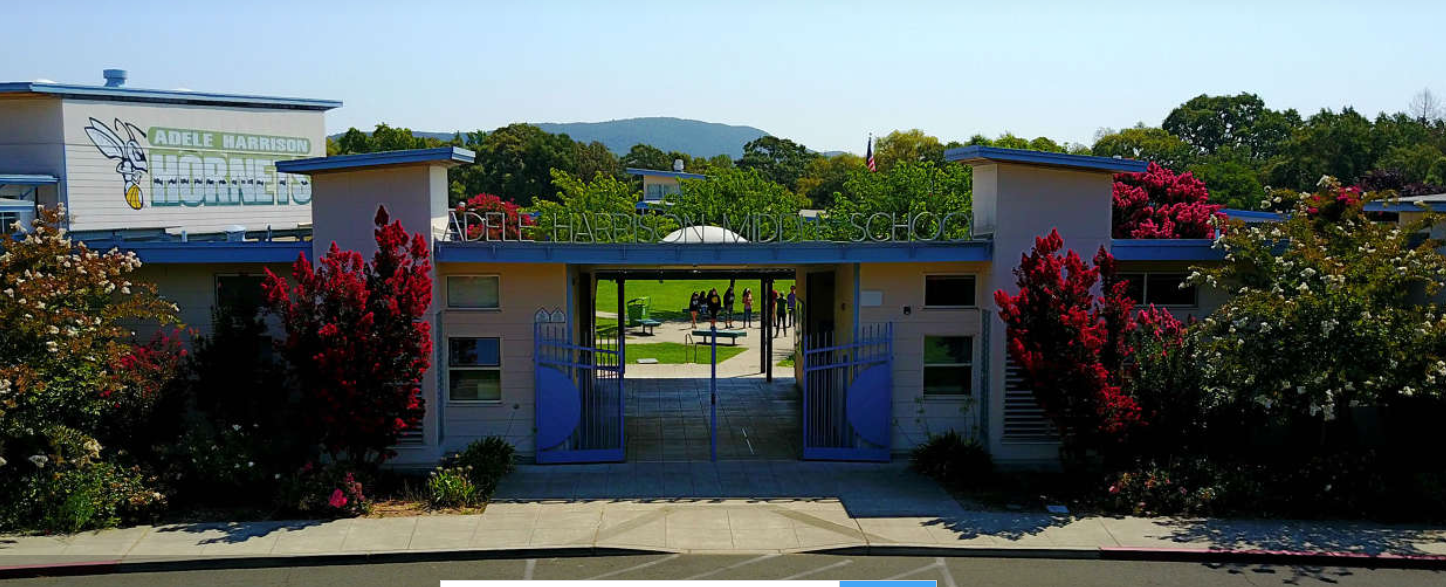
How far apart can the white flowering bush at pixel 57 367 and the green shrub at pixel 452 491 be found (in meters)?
4.11

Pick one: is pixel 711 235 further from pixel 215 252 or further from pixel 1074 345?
pixel 215 252

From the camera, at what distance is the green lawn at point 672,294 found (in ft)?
143

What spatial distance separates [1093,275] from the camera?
16.5m

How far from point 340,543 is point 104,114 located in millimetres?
19241

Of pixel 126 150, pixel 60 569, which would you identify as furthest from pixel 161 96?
pixel 60 569

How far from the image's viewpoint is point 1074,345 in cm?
1617

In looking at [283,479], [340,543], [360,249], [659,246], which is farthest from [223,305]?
[659,246]

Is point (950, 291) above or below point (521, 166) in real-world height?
below

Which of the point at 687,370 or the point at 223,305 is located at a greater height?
the point at 223,305

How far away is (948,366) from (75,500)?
12.8 metres

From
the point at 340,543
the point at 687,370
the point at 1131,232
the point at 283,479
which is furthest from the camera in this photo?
the point at 687,370

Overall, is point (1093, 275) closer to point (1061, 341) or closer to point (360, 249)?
point (1061, 341)

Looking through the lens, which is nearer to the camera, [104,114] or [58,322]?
[58,322]

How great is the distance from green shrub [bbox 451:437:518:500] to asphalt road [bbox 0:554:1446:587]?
264 centimetres
